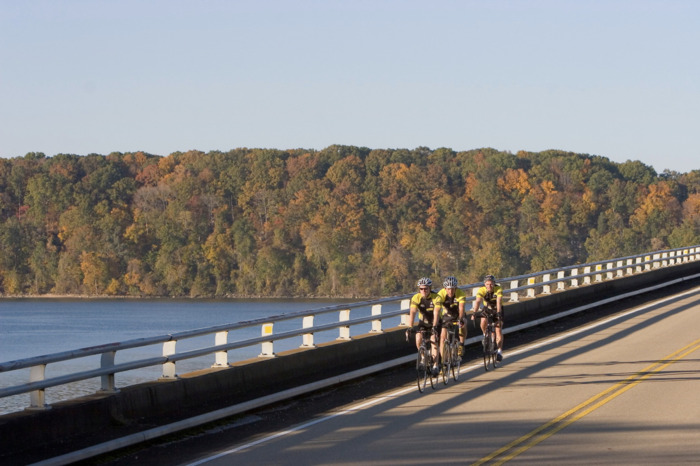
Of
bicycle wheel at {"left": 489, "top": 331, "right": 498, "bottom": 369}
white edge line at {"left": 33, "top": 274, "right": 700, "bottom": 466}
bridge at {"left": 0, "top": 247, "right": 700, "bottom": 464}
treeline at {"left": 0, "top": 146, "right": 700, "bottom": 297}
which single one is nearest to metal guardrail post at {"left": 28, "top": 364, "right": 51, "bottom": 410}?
bridge at {"left": 0, "top": 247, "right": 700, "bottom": 464}

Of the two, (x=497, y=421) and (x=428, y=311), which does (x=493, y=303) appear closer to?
(x=428, y=311)

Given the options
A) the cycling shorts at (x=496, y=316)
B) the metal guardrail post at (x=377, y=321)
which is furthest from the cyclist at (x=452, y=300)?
the metal guardrail post at (x=377, y=321)

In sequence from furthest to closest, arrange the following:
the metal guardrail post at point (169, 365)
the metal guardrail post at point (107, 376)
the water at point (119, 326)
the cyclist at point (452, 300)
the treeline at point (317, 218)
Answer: the treeline at point (317, 218) → the water at point (119, 326) → the cyclist at point (452, 300) → the metal guardrail post at point (169, 365) → the metal guardrail post at point (107, 376)

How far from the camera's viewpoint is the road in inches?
468

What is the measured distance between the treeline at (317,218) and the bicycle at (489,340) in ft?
428

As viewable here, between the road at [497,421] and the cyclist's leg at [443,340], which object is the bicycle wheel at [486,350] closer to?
the road at [497,421]

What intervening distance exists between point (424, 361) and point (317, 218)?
508 feet

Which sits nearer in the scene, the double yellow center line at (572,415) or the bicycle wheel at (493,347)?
the double yellow center line at (572,415)

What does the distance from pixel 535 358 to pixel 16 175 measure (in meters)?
171

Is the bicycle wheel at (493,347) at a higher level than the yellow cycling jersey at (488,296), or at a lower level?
lower

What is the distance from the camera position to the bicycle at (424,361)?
1661 centimetres

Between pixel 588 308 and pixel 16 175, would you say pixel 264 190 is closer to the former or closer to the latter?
pixel 16 175

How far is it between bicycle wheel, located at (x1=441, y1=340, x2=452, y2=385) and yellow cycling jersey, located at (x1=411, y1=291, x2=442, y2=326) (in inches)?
21.2

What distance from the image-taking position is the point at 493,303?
65.1 ft
